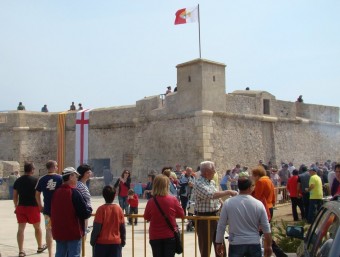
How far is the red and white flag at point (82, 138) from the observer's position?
25328 millimetres

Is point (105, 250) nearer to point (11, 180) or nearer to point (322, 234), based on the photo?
point (322, 234)

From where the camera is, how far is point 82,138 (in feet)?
83.4

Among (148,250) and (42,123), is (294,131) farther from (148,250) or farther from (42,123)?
(148,250)

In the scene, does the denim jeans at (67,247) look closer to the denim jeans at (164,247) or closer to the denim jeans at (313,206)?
the denim jeans at (164,247)

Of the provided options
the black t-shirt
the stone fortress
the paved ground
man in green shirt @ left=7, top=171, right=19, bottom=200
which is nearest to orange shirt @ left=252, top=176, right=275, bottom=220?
the paved ground

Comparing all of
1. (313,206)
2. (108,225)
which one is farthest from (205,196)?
(313,206)

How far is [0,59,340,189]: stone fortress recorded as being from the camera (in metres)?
19.8

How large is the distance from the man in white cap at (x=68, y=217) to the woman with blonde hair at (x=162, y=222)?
0.76 meters

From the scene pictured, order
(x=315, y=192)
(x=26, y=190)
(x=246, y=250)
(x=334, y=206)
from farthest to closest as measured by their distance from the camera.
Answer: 1. (x=315, y=192)
2. (x=26, y=190)
3. (x=246, y=250)
4. (x=334, y=206)

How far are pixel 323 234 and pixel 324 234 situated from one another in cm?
4

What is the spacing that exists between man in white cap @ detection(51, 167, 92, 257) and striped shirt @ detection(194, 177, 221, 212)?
1.50m

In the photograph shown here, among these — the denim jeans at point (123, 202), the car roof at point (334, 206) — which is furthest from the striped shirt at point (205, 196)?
the denim jeans at point (123, 202)

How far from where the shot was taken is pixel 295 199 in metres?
12.8

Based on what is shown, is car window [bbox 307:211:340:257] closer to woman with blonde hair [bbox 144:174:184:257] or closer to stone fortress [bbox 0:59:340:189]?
woman with blonde hair [bbox 144:174:184:257]
